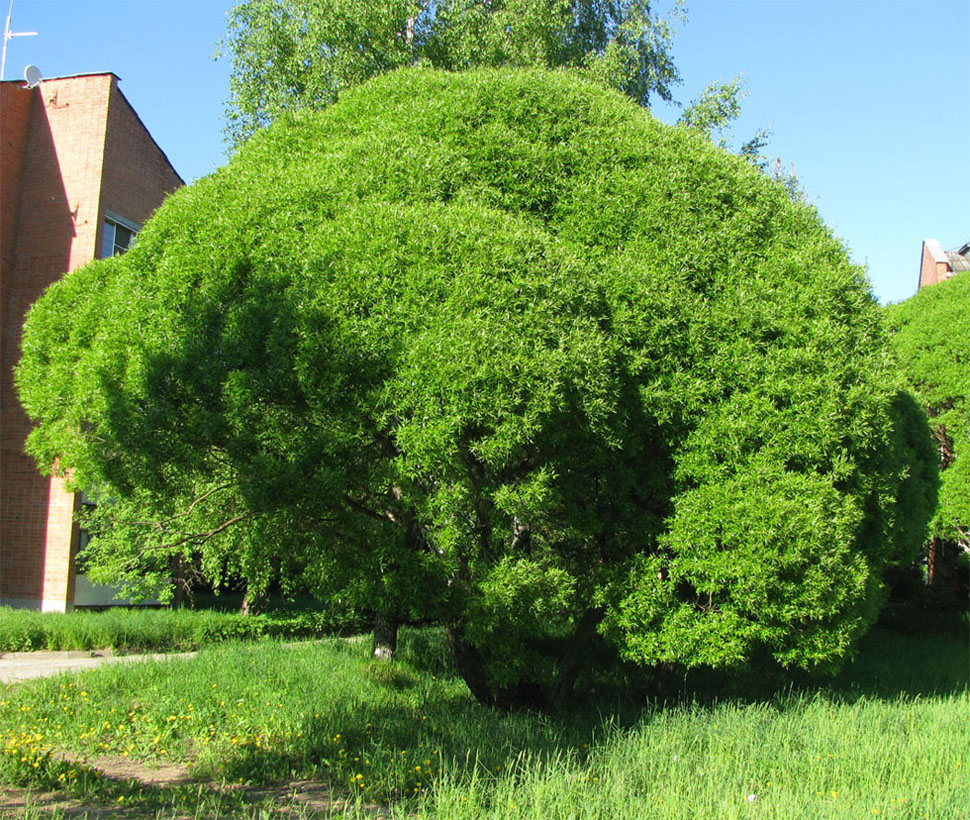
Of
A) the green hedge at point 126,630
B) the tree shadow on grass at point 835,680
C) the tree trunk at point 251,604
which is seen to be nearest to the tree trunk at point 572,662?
the tree shadow on grass at point 835,680

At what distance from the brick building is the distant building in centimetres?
2367

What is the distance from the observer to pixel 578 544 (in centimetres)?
784

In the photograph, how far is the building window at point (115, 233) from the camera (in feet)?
56.5

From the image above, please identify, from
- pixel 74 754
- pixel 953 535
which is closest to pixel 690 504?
pixel 74 754

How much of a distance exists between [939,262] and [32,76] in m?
26.6

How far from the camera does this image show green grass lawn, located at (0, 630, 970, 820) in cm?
515

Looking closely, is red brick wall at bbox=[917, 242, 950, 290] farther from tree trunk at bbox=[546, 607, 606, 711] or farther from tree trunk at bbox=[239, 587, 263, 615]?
tree trunk at bbox=[546, 607, 606, 711]

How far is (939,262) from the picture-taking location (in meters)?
26.7

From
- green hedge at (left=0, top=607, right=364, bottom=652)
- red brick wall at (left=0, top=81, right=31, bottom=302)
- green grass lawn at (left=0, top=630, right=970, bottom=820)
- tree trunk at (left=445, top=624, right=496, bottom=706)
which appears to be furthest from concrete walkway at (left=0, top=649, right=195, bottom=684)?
red brick wall at (left=0, top=81, right=31, bottom=302)

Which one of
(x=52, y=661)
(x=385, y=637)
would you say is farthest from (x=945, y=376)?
(x=52, y=661)

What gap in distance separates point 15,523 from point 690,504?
47.7 feet

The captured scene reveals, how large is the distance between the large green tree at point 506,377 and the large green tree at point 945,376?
1022 centimetres

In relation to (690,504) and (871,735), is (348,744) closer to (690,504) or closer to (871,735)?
(690,504)

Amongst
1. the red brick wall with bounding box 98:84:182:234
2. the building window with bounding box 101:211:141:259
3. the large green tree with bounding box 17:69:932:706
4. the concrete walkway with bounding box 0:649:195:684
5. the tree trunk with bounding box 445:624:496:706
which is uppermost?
the red brick wall with bounding box 98:84:182:234
